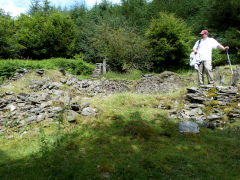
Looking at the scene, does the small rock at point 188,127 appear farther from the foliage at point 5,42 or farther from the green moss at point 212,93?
the foliage at point 5,42

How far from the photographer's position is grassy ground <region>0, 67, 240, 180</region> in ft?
8.45

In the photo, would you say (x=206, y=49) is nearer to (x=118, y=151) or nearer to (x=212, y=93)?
(x=212, y=93)

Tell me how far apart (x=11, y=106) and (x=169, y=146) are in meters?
4.51

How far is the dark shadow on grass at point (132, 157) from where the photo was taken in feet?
8.39

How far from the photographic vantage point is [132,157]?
9.68ft

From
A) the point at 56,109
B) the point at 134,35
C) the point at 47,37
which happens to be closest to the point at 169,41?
the point at 134,35

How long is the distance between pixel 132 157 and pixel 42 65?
11.7 m

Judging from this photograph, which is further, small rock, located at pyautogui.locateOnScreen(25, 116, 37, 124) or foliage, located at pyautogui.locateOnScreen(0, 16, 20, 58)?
foliage, located at pyautogui.locateOnScreen(0, 16, 20, 58)

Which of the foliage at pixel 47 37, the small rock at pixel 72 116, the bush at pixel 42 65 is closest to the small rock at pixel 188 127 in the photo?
the small rock at pixel 72 116

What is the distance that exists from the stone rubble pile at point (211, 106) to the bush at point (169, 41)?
11.0m

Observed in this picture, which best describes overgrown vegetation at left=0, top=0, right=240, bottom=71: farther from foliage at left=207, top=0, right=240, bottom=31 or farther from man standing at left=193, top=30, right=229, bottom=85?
man standing at left=193, top=30, right=229, bottom=85

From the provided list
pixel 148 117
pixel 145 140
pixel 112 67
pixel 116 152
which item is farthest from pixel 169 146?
pixel 112 67

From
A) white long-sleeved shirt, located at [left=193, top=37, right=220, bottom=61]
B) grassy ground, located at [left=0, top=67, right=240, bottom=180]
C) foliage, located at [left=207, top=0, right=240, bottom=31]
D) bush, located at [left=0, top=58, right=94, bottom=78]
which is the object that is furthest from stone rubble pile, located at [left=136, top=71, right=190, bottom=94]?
foliage, located at [left=207, top=0, right=240, bottom=31]

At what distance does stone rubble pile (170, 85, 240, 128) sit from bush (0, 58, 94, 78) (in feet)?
32.3
